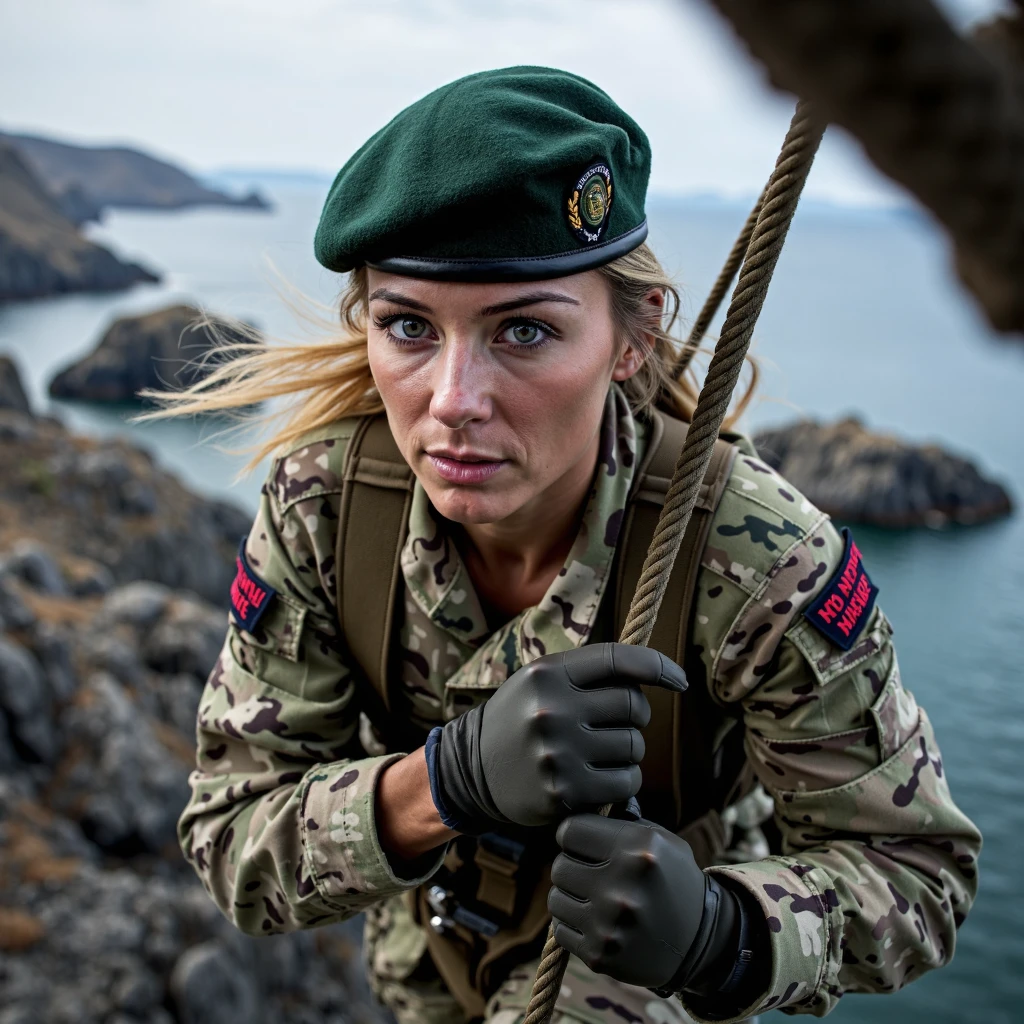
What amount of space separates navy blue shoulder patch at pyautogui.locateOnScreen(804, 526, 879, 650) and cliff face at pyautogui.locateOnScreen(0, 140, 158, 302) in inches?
4443

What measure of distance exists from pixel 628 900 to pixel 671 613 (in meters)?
0.70

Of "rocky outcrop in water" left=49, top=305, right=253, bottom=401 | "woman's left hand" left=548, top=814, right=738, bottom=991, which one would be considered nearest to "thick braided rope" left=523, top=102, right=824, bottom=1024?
"woman's left hand" left=548, top=814, right=738, bottom=991

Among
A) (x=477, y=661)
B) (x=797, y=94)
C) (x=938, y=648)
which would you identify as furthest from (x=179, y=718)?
(x=938, y=648)

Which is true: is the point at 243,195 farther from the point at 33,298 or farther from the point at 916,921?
the point at 916,921

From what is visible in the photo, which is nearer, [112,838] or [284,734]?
[284,734]

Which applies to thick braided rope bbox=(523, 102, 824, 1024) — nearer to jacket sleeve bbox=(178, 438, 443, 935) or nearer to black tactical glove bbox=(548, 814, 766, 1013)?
black tactical glove bbox=(548, 814, 766, 1013)

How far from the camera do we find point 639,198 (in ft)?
8.93

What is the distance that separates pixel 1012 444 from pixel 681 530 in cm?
7334

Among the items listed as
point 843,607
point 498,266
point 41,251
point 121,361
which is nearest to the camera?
point 498,266

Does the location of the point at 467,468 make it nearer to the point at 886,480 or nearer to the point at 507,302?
the point at 507,302

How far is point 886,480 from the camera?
56000 mm

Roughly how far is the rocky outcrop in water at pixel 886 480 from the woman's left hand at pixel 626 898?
54.3m

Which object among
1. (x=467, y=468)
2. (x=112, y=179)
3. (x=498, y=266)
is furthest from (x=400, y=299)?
(x=112, y=179)

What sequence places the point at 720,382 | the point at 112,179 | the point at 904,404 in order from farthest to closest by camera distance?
the point at 112,179 < the point at 904,404 < the point at 720,382
